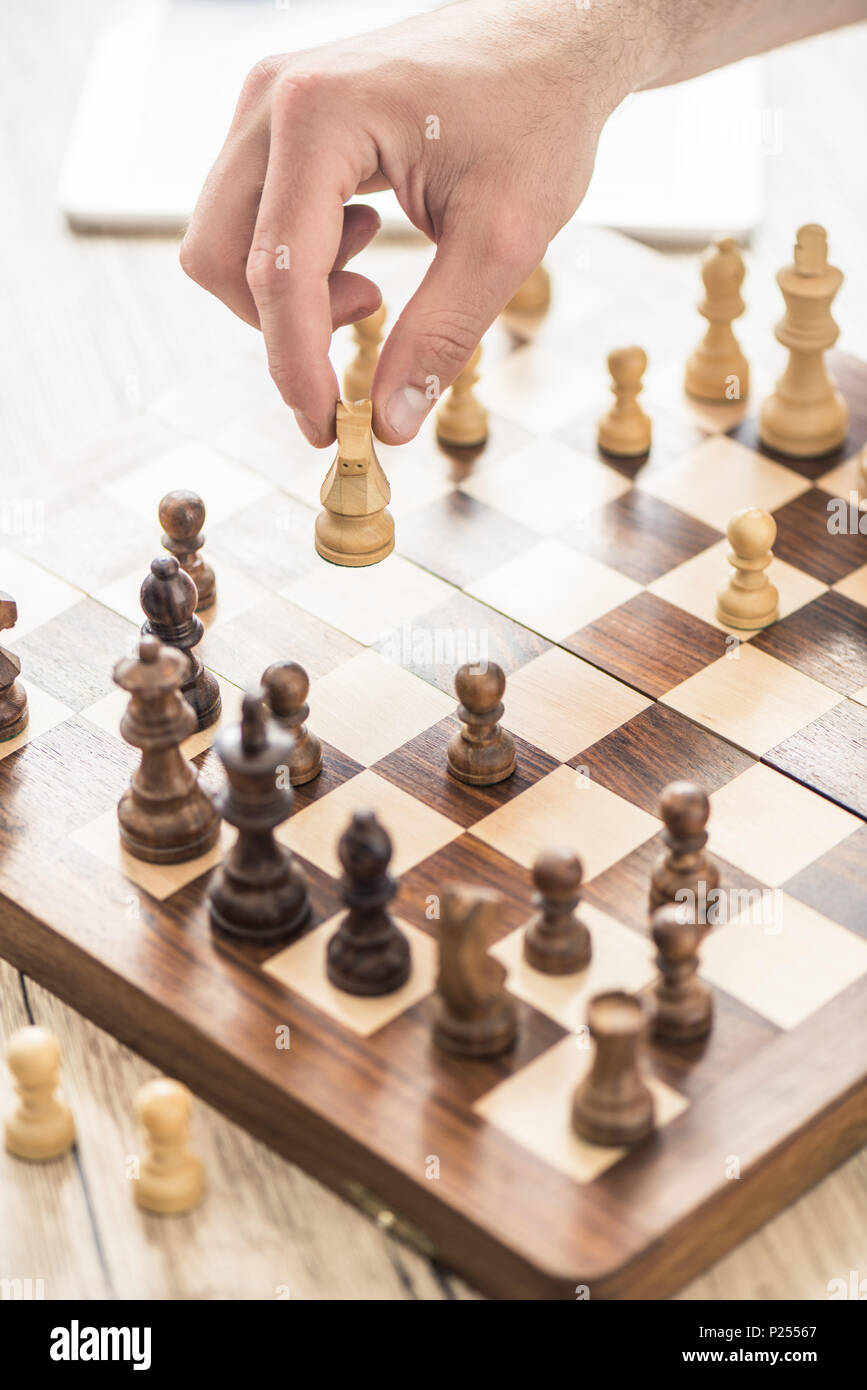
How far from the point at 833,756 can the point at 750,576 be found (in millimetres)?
230

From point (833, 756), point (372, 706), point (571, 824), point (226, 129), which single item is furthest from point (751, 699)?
point (226, 129)

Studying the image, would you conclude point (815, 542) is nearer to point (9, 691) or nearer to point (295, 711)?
point (295, 711)

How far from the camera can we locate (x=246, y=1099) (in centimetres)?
135

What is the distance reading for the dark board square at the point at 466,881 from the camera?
1437 millimetres

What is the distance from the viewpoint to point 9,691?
63.9 inches

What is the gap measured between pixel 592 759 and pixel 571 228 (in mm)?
991

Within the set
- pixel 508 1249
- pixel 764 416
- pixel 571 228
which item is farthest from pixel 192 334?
pixel 508 1249

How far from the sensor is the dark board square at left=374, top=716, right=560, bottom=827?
1.55 meters

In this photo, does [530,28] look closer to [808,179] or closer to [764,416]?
[764,416]

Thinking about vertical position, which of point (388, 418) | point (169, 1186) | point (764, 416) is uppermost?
point (388, 418)

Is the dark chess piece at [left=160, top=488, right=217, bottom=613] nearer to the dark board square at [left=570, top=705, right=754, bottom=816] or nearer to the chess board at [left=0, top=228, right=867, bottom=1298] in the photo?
the chess board at [left=0, top=228, right=867, bottom=1298]

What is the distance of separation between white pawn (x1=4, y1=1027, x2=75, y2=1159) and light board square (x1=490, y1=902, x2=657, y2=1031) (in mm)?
357

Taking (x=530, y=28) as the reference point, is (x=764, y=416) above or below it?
below

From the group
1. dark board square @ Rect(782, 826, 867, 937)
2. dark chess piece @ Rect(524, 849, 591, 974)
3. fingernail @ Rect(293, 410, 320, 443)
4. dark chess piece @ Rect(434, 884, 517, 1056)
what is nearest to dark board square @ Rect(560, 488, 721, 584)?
fingernail @ Rect(293, 410, 320, 443)
